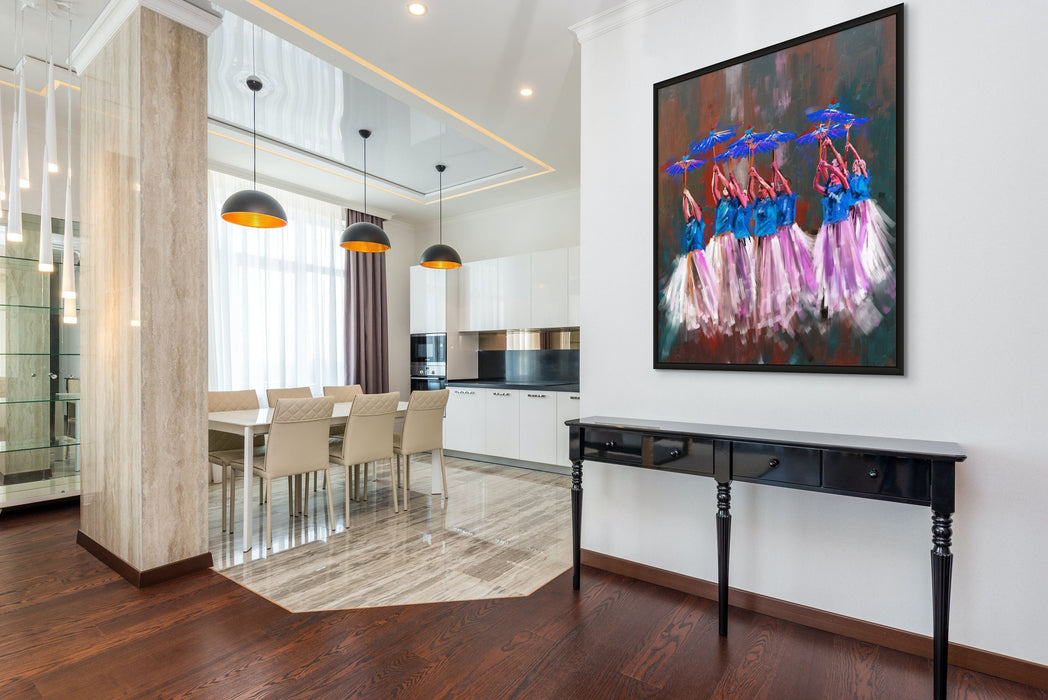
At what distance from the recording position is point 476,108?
3781mm

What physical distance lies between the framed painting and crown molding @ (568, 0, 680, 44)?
0.41m

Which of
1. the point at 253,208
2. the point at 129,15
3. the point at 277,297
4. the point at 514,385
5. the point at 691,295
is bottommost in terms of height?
the point at 514,385

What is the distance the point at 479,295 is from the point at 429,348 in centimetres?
97

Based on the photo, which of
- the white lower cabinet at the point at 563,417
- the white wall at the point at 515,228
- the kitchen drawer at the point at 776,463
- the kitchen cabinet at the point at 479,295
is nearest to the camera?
the kitchen drawer at the point at 776,463

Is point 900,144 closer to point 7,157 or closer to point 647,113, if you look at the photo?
point 647,113

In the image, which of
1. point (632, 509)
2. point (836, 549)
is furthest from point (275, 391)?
point (836, 549)

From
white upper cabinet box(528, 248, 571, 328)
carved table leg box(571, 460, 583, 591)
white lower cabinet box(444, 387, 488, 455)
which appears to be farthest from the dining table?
white upper cabinet box(528, 248, 571, 328)

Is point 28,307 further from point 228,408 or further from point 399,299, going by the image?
point 399,299

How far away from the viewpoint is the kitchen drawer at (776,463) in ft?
6.27

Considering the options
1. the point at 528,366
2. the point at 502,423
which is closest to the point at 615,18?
the point at 502,423

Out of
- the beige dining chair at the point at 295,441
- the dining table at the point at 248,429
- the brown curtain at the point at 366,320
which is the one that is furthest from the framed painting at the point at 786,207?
the brown curtain at the point at 366,320

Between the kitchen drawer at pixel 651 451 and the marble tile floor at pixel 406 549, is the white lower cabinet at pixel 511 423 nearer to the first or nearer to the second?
the marble tile floor at pixel 406 549

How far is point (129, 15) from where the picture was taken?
2.68 metres

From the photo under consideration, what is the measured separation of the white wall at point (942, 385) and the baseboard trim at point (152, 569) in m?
2.53
